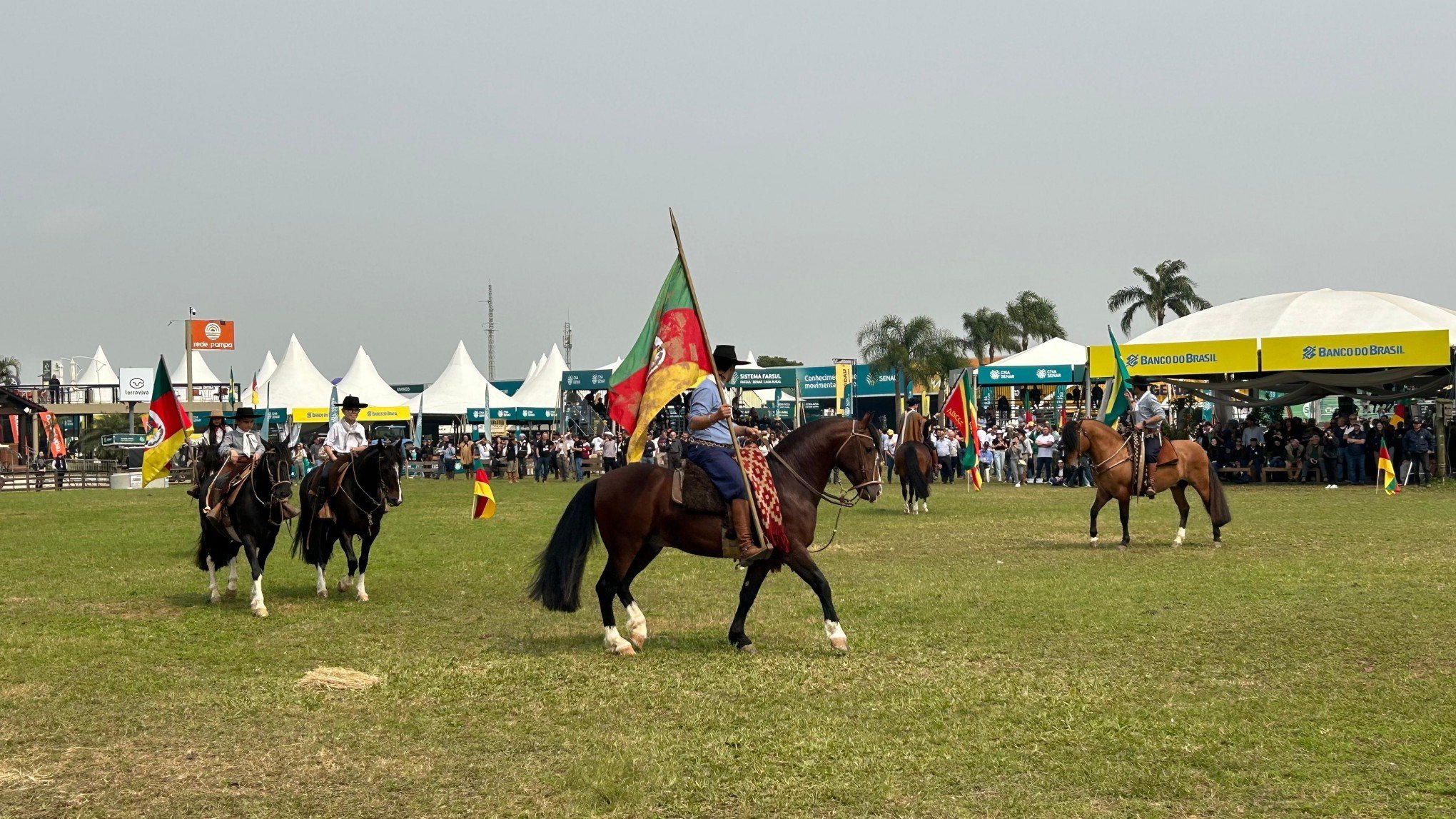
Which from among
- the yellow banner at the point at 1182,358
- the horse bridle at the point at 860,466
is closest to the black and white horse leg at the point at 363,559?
the horse bridle at the point at 860,466

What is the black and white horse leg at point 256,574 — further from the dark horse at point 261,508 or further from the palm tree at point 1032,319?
the palm tree at point 1032,319

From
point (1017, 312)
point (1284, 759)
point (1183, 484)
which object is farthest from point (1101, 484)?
point (1017, 312)

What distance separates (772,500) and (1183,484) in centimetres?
1118

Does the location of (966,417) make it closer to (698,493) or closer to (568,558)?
(698,493)

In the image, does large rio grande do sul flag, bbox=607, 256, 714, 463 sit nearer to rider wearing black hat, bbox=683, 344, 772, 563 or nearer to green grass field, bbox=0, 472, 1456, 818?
rider wearing black hat, bbox=683, 344, 772, 563

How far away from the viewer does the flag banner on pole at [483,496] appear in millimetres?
Result: 23500

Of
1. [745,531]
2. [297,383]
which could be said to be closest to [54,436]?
[297,383]

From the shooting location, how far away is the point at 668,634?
11344 mm

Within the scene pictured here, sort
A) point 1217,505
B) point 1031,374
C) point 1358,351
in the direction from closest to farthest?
point 1217,505 → point 1358,351 → point 1031,374

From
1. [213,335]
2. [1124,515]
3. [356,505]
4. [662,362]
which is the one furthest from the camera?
[213,335]

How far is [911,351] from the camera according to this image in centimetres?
6341

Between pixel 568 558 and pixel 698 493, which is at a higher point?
pixel 698 493

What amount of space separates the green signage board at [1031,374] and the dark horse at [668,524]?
143 feet

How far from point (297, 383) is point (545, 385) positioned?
538 inches
